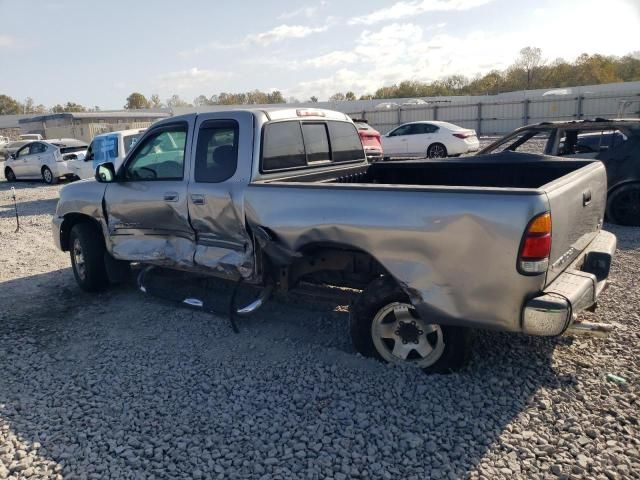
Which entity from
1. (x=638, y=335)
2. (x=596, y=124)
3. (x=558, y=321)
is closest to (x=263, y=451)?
(x=558, y=321)

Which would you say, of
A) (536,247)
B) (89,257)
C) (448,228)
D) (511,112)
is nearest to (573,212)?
(536,247)

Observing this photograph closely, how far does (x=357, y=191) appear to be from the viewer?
11.8ft

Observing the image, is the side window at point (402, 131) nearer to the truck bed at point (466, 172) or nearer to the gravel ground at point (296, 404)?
the truck bed at point (466, 172)

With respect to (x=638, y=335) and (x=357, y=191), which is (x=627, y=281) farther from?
(x=357, y=191)

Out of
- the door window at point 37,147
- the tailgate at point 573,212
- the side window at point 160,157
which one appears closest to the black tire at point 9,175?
the door window at point 37,147

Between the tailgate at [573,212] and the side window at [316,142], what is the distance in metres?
2.41

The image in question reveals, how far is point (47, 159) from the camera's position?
17.6m

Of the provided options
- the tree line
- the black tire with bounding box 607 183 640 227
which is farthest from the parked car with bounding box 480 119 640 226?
the tree line

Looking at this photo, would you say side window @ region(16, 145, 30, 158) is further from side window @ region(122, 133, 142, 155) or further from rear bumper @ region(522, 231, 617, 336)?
rear bumper @ region(522, 231, 617, 336)

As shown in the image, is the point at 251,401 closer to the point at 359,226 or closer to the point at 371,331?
the point at 371,331

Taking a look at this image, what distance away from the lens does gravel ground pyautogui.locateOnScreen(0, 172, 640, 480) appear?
112 inches

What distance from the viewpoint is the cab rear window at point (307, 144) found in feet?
14.9

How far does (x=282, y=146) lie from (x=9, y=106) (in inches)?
3958

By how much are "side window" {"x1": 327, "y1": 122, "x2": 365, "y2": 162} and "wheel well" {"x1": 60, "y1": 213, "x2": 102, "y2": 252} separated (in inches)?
113
